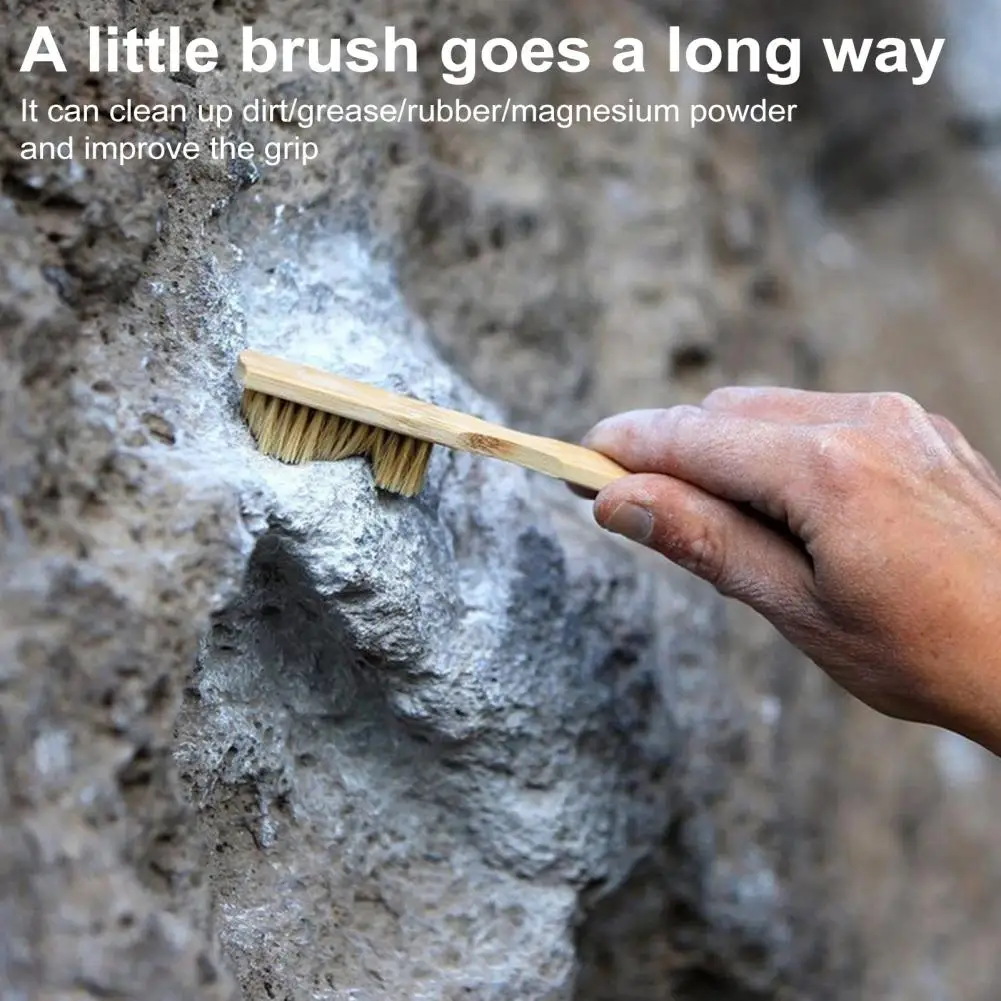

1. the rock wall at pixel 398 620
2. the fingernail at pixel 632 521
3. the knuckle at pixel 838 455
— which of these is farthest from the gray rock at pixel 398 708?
the knuckle at pixel 838 455

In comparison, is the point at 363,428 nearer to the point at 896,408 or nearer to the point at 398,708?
the point at 398,708

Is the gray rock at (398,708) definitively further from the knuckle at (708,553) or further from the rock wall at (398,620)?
the knuckle at (708,553)

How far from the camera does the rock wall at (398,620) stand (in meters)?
0.65

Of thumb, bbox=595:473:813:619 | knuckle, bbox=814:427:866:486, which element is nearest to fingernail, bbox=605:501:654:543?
thumb, bbox=595:473:813:619

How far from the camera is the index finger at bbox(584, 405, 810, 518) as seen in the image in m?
0.82

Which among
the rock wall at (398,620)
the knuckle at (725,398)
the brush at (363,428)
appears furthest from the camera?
the knuckle at (725,398)

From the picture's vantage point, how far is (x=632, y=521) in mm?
849

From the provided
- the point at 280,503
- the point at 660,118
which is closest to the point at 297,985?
the point at 280,503

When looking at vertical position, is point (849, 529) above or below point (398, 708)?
above

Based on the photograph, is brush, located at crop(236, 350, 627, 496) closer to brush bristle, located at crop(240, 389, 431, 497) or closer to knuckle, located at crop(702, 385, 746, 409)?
brush bristle, located at crop(240, 389, 431, 497)

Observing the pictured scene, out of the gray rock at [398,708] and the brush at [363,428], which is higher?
the brush at [363,428]

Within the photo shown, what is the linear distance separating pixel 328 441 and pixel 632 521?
0.69ft

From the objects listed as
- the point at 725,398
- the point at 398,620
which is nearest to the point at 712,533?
the point at 725,398

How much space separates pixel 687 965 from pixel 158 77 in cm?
87
